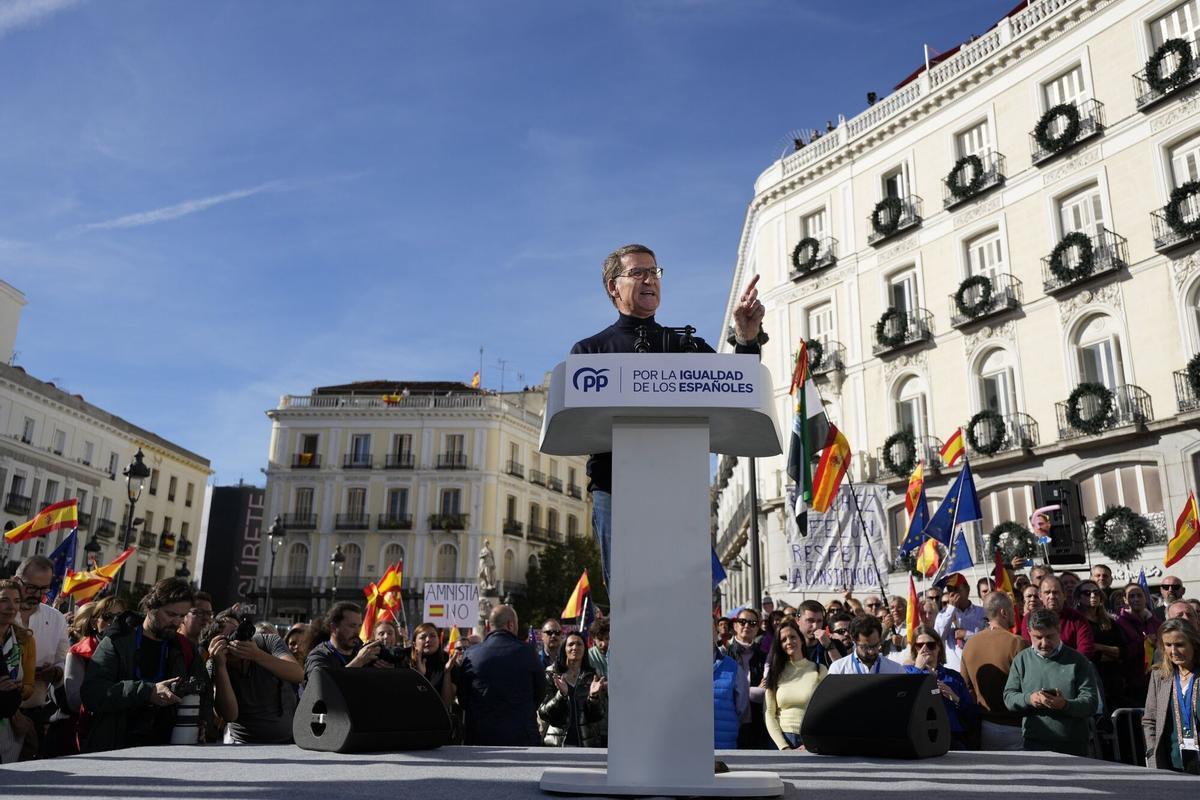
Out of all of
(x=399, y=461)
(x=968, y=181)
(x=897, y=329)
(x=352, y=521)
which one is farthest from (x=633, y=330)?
(x=352, y=521)

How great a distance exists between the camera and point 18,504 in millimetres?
43688

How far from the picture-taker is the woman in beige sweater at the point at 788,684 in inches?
265

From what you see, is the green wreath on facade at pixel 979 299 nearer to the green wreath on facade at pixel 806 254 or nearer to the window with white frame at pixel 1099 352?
the window with white frame at pixel 1099 352

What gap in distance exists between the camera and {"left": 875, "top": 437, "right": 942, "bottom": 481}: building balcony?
2480cm

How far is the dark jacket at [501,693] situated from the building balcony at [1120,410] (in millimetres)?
18096

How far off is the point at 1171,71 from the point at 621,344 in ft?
76.7

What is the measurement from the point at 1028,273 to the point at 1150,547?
799cm

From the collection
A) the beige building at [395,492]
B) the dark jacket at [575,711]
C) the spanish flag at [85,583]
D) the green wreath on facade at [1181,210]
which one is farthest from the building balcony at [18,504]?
the green wreath on facade at [1181,210]

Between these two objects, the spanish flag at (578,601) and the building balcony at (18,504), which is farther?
the building balcony at (18,504)

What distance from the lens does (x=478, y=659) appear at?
24.3 ft

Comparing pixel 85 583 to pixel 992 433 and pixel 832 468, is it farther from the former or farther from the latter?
pixel 992 433

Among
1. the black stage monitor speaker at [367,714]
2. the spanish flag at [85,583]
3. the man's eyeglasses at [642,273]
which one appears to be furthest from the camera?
the spanish flag at [85,583]

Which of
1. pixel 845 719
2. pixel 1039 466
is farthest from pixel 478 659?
pixel 1039 466

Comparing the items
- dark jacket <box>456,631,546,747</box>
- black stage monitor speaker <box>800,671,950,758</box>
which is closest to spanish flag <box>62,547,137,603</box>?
dark jacket <box>456,631,546,747</box>
